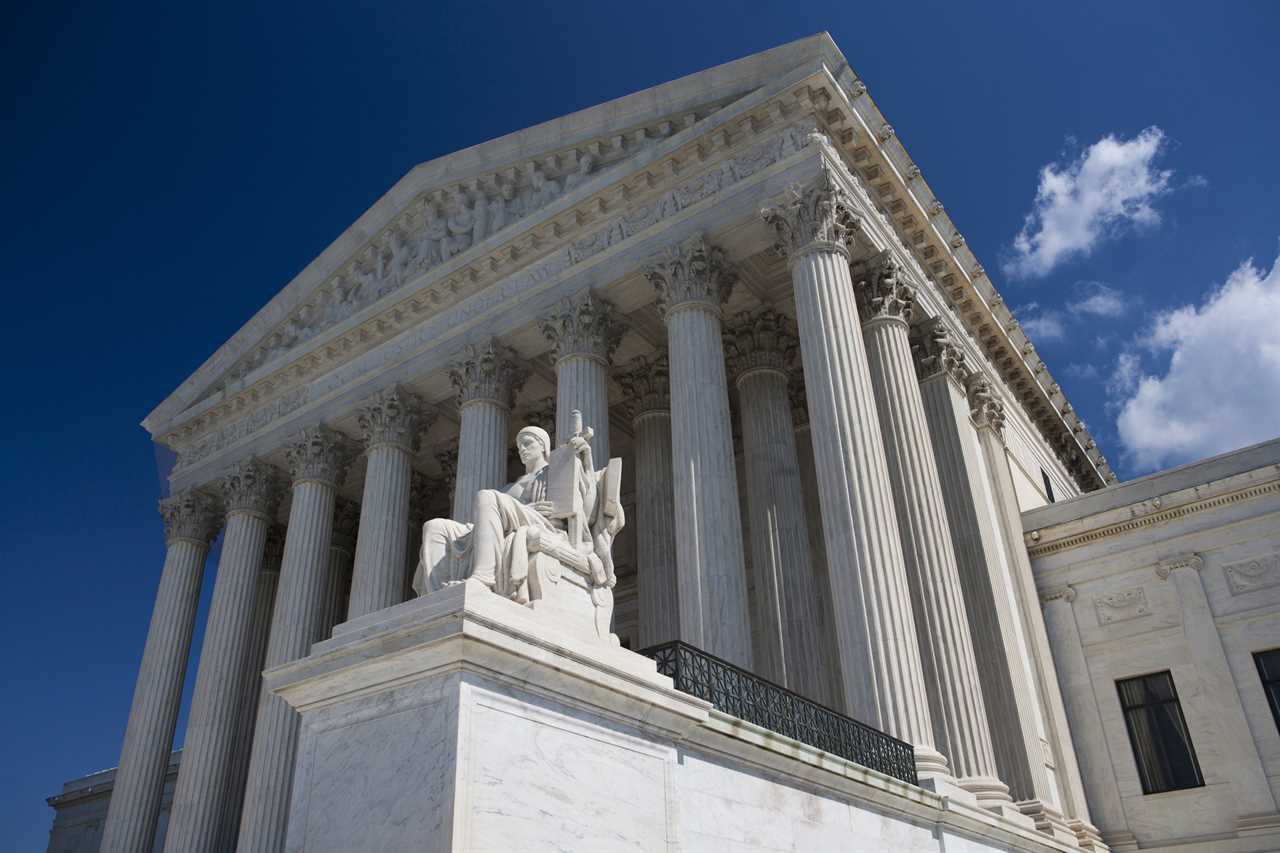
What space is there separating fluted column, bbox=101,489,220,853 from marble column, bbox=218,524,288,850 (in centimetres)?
177

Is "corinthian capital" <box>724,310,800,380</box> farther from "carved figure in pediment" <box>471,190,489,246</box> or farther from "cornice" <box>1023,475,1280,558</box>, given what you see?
"cornice" <box>1023,475,1280,558</box>

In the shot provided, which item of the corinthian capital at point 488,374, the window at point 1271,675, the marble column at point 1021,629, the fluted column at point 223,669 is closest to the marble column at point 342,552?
the fluted column at point 223,669

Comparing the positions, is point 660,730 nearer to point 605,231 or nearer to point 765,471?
point 765,471

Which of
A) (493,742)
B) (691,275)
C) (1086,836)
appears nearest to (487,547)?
(493,742)

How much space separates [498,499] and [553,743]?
2494 millimetres

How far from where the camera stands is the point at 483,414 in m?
25.1

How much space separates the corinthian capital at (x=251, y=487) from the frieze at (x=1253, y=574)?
2559 centimetres

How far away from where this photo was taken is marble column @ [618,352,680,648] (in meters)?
24.2

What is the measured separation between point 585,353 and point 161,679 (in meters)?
16.7

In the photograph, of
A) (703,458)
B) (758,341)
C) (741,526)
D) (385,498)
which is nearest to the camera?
(703,458)

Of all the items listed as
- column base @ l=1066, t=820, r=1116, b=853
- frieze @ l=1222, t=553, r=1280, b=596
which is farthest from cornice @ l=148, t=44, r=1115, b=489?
column base @ l=1066, t=820, r=1116, b=853

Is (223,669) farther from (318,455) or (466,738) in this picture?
(466,738)

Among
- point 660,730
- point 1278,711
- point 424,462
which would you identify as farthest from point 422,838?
point 424,462

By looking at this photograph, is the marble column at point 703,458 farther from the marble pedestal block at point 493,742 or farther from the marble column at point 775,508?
the marble pedestal block at point 493,742
